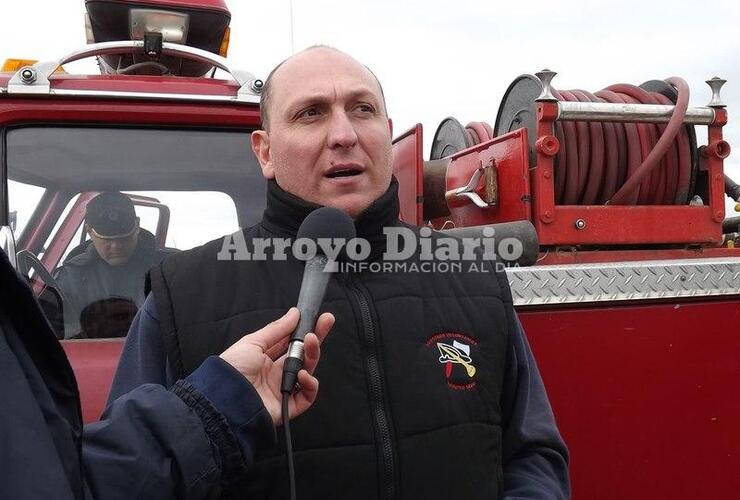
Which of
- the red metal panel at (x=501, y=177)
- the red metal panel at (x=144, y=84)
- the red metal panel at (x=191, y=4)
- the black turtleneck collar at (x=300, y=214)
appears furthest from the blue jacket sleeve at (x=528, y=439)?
the red metal panel at (x=191, y=4)

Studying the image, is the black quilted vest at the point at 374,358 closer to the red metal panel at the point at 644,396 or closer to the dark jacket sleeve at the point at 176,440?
the dark jacket sleeve at the point at 176,440

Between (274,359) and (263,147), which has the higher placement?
(263,147)

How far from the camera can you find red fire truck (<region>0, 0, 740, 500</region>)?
1.99m

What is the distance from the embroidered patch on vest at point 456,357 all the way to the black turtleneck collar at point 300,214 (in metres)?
0.24

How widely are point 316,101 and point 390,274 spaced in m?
0.40

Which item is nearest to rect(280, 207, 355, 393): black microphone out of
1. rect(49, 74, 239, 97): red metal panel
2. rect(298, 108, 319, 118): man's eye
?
rect(298, 108, 319, 118): man's eye

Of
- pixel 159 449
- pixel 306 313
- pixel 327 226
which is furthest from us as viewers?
pixel 327 226

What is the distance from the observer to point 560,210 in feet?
8.02

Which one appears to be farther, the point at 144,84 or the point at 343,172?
the point at 144,84

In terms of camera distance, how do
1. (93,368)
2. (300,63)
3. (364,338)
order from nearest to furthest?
(364,338)
(300,63)
(93,368)

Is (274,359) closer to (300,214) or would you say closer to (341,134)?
(300,214)

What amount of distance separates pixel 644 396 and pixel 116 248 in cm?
154

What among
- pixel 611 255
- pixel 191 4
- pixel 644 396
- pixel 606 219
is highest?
pixel 191 4

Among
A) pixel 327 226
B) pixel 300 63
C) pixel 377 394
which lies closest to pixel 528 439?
pixel 377 394
